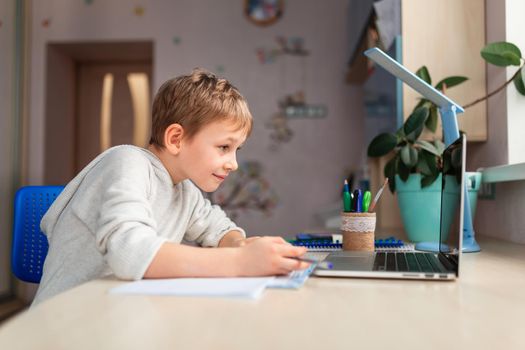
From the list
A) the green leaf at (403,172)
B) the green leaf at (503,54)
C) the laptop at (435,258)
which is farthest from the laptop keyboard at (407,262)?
the green leaf at (503,54)

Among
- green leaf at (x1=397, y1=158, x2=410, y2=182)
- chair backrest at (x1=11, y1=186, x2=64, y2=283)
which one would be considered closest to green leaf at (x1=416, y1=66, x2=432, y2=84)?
green leaf at (x1=397, y1=158, x2=410, y2=182)

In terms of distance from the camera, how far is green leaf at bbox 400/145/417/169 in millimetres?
1336

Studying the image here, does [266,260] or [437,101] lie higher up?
[437,101]

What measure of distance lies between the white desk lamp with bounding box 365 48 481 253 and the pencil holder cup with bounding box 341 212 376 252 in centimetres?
15

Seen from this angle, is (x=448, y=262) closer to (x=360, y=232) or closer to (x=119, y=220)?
(x=360, y=232)

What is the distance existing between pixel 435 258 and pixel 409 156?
1.62 feet

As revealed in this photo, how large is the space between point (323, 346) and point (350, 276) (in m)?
0.31

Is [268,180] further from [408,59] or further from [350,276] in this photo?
[350,276]

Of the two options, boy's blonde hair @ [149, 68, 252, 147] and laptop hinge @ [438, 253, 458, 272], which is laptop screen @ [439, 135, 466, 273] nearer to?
laptop hinge @ [438, 253, 458, 272]

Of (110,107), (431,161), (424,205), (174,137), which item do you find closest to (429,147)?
(431,161)

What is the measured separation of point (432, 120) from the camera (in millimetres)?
1480

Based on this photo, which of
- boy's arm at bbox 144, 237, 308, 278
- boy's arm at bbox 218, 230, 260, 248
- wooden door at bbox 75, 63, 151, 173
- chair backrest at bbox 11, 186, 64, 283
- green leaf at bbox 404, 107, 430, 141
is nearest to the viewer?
boy's arm at bbox 144, 237, 308, 278

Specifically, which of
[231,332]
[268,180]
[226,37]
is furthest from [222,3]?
[231,332]

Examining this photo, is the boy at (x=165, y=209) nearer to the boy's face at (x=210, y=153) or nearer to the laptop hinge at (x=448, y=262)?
the boy's face at (x=210, y=153)
